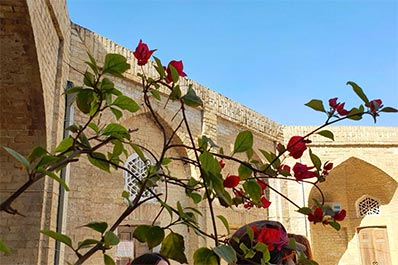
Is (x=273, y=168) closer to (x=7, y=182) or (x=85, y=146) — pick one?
(x=85, y=146)

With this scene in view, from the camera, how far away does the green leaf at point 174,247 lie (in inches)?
30.8

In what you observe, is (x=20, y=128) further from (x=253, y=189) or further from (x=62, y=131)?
(x=253, y=189)

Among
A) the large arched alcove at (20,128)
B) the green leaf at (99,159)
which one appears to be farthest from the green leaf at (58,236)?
the large arched alcove at (20,128)

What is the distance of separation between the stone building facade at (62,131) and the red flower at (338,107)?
1.74 ft

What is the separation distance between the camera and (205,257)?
0.68 meters

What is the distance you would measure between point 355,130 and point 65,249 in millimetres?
7192

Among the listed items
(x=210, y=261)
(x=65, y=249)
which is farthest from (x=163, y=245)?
(x=65, y=249)

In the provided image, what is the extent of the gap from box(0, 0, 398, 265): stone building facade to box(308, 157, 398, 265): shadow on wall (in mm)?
258

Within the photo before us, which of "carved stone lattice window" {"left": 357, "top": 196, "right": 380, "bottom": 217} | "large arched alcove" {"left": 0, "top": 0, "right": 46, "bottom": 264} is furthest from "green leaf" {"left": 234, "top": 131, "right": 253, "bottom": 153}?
"carved stone lattice window" {"left": 357, "top": 196, "right": 380, "bottom": 217}

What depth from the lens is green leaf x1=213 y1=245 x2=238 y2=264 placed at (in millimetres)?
634

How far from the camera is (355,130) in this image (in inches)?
374

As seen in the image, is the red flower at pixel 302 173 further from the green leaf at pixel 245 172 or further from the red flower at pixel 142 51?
the red flower at pixel 142 51

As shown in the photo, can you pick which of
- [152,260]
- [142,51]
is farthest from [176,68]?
[152,260]

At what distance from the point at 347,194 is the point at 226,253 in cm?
1088
